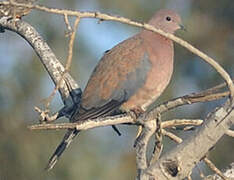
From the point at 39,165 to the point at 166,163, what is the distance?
374cm

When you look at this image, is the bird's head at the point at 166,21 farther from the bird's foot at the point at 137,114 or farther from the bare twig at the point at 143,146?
the bare twig at the point at 143,146

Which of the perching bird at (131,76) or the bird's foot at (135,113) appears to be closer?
the bird's foot at (135,113)

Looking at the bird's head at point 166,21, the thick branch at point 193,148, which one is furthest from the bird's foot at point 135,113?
the bird's head at point 166,21

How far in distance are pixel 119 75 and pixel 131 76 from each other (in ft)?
0.21

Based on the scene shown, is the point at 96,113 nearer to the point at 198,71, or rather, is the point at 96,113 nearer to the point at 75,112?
the point at 75,112

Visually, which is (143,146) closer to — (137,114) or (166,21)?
(137,114)

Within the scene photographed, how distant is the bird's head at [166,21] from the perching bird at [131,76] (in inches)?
11.3

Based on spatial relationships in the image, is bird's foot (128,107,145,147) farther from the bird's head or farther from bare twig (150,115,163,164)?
the bird's head

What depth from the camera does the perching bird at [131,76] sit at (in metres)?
3.58

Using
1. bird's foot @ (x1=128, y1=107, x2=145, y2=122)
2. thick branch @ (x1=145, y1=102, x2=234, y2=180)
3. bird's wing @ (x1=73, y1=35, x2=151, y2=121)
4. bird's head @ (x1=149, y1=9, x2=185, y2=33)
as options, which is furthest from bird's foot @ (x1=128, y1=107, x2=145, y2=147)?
bird's head @ (x1=149, y1=9, x2=185, y2=33)

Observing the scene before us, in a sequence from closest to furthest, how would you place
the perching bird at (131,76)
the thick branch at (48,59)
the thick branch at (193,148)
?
the thick branch at (193,148) < the thick branch at (48,59) < the perching bird at (131,76)

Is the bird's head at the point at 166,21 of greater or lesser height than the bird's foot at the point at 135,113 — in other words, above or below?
above

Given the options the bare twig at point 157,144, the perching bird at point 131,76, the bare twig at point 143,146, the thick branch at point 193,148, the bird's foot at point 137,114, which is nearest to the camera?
the thick branch at point 193,148

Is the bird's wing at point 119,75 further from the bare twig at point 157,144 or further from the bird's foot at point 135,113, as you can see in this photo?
the bare twig at point 157,144
